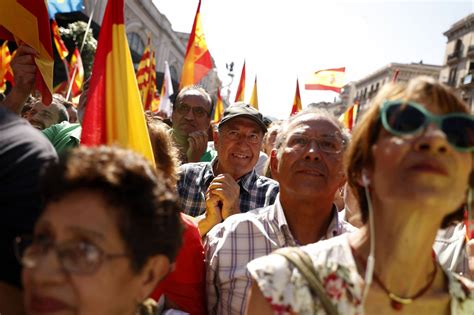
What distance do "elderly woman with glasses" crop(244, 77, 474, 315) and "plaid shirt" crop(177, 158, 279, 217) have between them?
1.61m

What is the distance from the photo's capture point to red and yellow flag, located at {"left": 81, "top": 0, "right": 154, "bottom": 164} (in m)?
2.25

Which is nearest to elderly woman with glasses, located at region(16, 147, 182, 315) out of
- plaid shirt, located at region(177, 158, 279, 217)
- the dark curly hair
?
the dark curly hair

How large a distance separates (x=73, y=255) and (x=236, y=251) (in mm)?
1063

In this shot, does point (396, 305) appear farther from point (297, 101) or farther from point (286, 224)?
point (297, 101)

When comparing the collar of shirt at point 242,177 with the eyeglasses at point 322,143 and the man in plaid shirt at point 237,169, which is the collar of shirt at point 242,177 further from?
the eyeglasses at point 322,143

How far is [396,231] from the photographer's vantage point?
5.04 ft

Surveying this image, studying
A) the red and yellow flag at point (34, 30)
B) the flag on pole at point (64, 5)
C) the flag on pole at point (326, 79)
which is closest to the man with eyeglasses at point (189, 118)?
the red and yellow flag at point (34, 30)

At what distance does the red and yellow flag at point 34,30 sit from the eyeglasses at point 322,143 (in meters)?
1.46

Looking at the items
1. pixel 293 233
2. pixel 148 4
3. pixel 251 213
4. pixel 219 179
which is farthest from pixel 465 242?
pixel 148 4

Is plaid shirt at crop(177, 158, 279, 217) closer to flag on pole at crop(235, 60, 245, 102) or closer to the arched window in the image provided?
flag on pole at crop(235, 60, 245, 102)

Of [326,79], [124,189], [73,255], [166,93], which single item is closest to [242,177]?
[124,189]

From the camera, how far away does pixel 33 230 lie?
4.60 feet

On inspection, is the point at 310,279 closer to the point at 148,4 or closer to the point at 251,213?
the point at 251,213

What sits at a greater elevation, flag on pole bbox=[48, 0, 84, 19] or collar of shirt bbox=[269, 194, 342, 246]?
flag on pole bbox=[48, 0, 84, 19]
